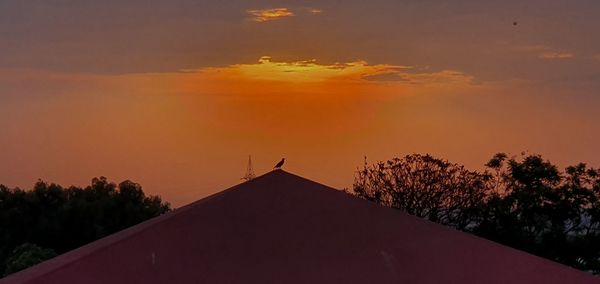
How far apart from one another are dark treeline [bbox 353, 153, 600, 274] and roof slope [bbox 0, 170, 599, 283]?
14458 millimetres

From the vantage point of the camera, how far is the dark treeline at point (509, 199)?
72.0 feet

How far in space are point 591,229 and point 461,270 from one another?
52.6 ft

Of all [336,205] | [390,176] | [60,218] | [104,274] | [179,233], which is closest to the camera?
[104,274]

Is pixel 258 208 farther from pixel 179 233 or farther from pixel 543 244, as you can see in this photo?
pixel 543 244

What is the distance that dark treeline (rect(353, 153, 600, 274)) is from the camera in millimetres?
21938

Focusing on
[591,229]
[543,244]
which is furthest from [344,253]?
[591,229]

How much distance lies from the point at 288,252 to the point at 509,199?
1579cm

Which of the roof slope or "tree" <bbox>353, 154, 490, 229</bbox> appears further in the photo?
"tree" <bbox>353, 154, 490, 229</bbox>

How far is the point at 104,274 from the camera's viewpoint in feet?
23.6

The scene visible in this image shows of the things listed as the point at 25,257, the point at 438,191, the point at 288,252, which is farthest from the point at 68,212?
the point at 288,252

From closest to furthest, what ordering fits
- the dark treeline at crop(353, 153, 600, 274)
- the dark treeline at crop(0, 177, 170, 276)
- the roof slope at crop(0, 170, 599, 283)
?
the roof slope at crop(0, 170, 599, 283), the dark treeline at crop(353, 153, 600, 274), the dark treeline at crop(0, 177, 170, 276)

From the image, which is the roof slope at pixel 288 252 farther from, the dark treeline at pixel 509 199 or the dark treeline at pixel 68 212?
the dark treeline at pixel 68 212

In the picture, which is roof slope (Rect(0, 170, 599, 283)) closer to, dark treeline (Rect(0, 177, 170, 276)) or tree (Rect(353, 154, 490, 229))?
tree (Rect(353, 154, 490, 229))

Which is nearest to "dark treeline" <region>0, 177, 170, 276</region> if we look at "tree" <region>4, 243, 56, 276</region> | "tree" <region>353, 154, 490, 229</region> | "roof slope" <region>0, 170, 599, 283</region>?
"tree" <region>4, 243, 56, 276</region>
